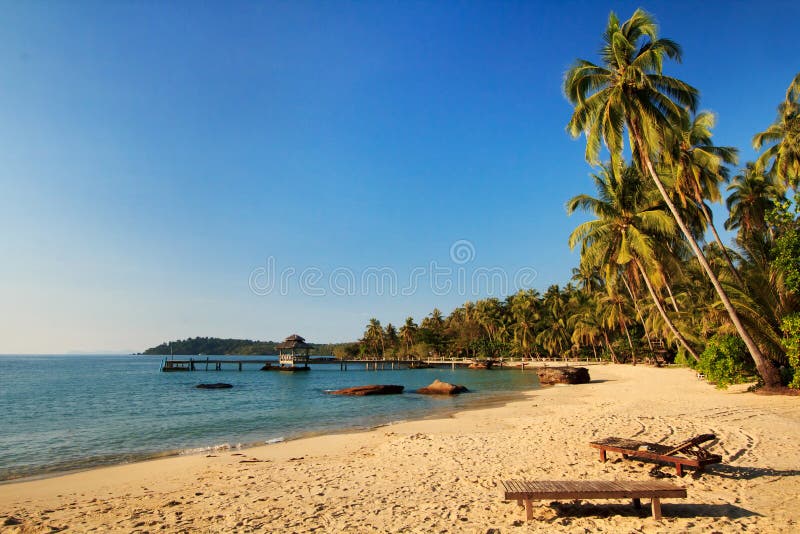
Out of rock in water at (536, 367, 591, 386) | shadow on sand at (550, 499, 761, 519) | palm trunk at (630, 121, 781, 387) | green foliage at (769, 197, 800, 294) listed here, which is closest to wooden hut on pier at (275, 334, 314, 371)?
rock in water at (536, 367, 591, 386)

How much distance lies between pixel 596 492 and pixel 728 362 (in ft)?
57.6

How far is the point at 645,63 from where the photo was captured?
16.9m

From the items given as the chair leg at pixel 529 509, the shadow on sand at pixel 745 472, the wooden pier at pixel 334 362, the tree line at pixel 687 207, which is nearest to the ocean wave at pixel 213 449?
the chair leg at pixel 529 509

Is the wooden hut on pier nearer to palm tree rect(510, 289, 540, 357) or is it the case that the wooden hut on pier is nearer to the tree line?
palm tree rect(510, 289, 540, 357)

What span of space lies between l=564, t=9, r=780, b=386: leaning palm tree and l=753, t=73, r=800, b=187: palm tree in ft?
33.5

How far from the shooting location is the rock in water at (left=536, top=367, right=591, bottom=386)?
34406 mm

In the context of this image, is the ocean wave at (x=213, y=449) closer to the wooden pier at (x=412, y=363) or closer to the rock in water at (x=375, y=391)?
the rock in water at (x=375, y=391)

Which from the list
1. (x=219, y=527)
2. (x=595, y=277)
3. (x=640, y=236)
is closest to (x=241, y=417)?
(x=219, y=527)

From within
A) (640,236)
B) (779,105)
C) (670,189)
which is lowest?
(640,236)

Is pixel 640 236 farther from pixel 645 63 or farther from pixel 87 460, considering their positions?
pixel 87 460

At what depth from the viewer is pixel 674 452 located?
295 inches

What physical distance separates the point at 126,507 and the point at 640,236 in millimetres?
22687

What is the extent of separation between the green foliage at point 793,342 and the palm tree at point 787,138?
447 inches

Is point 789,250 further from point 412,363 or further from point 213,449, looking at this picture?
point 412,363
